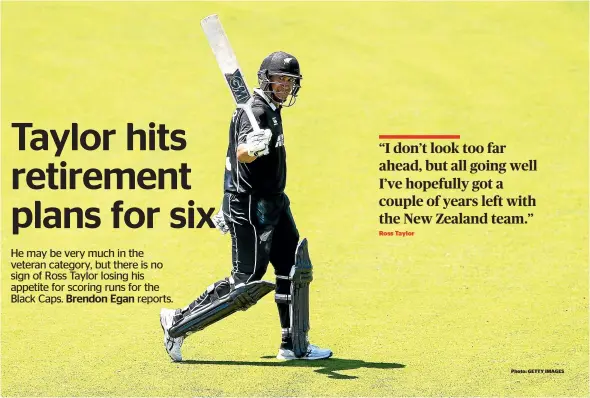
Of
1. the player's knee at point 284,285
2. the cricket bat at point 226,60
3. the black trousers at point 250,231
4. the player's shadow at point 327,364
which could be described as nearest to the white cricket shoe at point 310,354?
the player's shadow at point 327,364

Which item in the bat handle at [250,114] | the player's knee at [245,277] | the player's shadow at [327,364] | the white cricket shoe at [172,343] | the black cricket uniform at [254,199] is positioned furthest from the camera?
the white cricket shoe at [172,343]

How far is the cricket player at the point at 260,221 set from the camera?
10.6m

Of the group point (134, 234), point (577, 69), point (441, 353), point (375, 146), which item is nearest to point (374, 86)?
point (375, 146)

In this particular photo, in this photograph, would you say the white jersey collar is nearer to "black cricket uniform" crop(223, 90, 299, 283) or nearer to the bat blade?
"black cricket uniform" crop(223, 90, 299, 283)

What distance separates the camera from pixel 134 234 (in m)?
15.8

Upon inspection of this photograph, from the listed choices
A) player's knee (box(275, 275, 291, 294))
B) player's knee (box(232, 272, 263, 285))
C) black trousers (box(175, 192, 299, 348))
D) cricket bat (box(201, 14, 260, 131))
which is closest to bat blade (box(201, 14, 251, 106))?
cricket bat (box(201, 14, 260, 131))

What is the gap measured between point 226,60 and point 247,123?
2.27ft

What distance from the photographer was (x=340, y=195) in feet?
55.2

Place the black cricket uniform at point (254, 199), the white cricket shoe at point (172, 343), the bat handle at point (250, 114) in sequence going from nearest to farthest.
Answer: the bat handle at point (250, 114)
the black cricket uniform at point (254, 199)
the white cricket shoe at point (172, 343)

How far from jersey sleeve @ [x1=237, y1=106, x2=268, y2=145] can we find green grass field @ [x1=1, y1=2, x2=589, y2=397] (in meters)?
1.96

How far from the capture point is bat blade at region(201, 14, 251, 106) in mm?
10727

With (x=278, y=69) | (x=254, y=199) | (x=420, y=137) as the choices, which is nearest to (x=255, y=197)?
(x=254, y=199)

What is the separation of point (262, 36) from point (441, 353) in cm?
1094

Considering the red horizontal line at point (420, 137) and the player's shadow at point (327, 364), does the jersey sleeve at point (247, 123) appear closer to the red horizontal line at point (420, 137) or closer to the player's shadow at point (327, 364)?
the player's shadow at point (327, 364)
